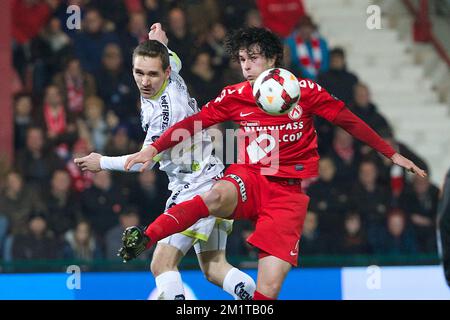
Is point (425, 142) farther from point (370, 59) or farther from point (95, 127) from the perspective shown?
point (95, 127)

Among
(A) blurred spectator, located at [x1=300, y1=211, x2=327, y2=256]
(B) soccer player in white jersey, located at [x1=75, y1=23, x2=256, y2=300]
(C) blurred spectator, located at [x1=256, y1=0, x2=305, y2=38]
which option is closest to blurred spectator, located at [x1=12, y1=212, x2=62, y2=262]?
(A) blurred spectator, located at [x1=300, y1=211, x2=327, y2=256]

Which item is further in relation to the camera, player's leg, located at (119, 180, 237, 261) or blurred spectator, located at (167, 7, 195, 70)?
blurred spectator, located at (167, 7, 195, 70)

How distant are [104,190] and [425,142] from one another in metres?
3.73

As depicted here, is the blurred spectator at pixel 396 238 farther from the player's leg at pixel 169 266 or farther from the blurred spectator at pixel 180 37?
the player's leg at pixel 169 266

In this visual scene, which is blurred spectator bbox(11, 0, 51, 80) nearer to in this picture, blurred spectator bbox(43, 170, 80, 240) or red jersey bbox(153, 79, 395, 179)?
blurred spectator bbox(43, 170, 80, 240)

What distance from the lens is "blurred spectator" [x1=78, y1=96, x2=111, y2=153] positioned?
36.5ft

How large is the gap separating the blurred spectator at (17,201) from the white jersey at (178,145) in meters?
3.18

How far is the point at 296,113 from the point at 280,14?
17.5 feet

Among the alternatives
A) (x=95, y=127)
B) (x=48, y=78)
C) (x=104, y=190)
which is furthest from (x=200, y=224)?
(x=48, y=78)

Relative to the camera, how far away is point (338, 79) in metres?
11.4

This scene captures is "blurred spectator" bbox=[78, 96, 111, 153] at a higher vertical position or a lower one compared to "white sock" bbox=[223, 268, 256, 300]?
higher

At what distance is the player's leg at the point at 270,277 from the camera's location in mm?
6938

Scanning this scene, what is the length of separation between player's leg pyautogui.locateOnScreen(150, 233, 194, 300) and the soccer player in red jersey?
1.38 ft

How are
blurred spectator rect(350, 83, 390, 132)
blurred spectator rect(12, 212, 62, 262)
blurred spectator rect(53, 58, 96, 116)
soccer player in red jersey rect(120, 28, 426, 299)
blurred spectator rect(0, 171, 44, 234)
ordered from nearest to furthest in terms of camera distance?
soccer player in red jersey rect(120, 28, 426, 299) → blurred spectator rect(12, 212, 62, 262) → blurred spectator rect(0, 171, 44, 234) → blurred spectator rect(350, 83, 390, 132) → blurred spectator rect(53, 58, 96, 116)
